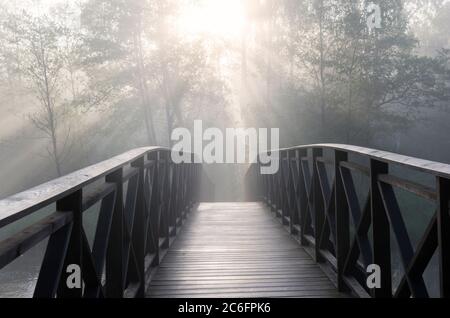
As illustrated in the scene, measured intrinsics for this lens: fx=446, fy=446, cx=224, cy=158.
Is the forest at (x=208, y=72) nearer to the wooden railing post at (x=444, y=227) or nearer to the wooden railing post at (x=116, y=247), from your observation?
the wooden railing post at (x=116, y=247)

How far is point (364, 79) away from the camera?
20.3 meters

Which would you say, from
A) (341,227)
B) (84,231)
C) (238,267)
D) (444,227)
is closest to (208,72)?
(238,267)

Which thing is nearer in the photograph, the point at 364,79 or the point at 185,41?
the point at 364,79

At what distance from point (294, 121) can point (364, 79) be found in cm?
366

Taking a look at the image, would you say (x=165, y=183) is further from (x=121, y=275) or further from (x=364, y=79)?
(x=364, y=79)

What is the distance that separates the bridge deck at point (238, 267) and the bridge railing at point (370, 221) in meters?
0.22

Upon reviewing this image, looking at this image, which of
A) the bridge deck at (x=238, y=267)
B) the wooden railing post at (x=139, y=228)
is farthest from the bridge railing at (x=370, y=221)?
the wooden railing post at (x=139, y=228)

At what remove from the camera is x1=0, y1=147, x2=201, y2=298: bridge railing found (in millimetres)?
1407

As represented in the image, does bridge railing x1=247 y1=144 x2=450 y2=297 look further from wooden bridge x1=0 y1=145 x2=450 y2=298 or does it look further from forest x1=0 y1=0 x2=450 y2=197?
forest x1=0 y1=0 x2=450 y2=197

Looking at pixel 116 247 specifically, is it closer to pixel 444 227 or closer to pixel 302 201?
pixel 444 227

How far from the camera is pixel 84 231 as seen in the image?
6.15 feet

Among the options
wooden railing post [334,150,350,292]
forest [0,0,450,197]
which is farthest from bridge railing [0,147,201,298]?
forest [0,0,450,197]

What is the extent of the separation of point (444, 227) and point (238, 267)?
2784 millimetres
